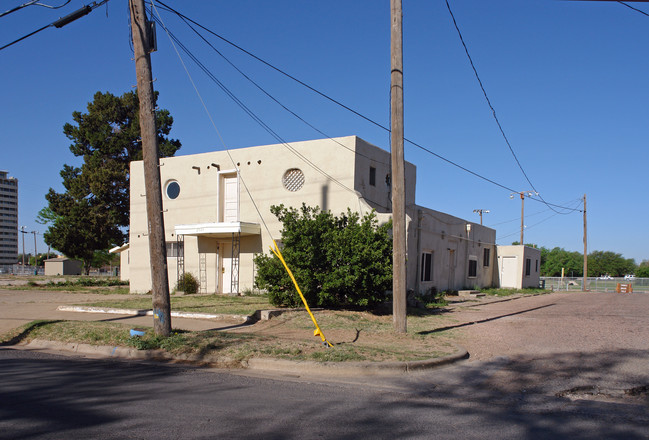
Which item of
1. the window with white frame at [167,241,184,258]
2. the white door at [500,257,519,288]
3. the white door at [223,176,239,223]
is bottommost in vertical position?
the white door at [500,257,519,288]

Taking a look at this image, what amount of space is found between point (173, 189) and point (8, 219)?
151 m

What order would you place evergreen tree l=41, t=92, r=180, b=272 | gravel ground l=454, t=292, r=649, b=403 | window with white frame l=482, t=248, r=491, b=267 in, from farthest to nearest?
evergreen tree l=41, t=92, r=180, b=272, window with white frame l=482, t=248, r=491, b=267, gravel ground l=454, t=292, r=649, b=403

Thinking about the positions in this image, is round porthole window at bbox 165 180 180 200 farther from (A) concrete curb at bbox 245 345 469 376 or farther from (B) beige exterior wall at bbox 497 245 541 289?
(B) beige exterior wall at bbox 497 245 541 289

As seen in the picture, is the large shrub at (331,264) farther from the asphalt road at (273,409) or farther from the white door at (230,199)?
the asphalt road at (273,409)

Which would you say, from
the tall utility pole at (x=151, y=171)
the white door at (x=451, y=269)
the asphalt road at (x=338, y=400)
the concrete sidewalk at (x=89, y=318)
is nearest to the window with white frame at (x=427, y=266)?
the white door at (x=451, y=269)

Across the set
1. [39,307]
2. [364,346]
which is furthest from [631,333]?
[39,307]

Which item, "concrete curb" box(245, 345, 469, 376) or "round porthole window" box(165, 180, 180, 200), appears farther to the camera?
"round porthole window" box(165, 180, 180, 200)

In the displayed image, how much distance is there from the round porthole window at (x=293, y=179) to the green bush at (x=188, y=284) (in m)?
5.66

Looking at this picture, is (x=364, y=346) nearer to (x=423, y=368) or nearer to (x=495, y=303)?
(x=423, y=368)

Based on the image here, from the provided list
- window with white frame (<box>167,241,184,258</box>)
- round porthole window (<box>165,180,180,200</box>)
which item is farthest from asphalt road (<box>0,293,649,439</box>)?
round porthole window (<box>165,180,180,200</box>)

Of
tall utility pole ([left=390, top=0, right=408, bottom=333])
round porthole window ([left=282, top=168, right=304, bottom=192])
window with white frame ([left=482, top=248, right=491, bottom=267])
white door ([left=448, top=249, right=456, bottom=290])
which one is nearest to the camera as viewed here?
tall utility pole ([left=390, top=0, right=408, bottom=333])

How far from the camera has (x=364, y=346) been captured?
956cm

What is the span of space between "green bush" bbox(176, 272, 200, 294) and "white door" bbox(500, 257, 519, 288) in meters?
21.0

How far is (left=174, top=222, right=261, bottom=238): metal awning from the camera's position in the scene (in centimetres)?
1909
